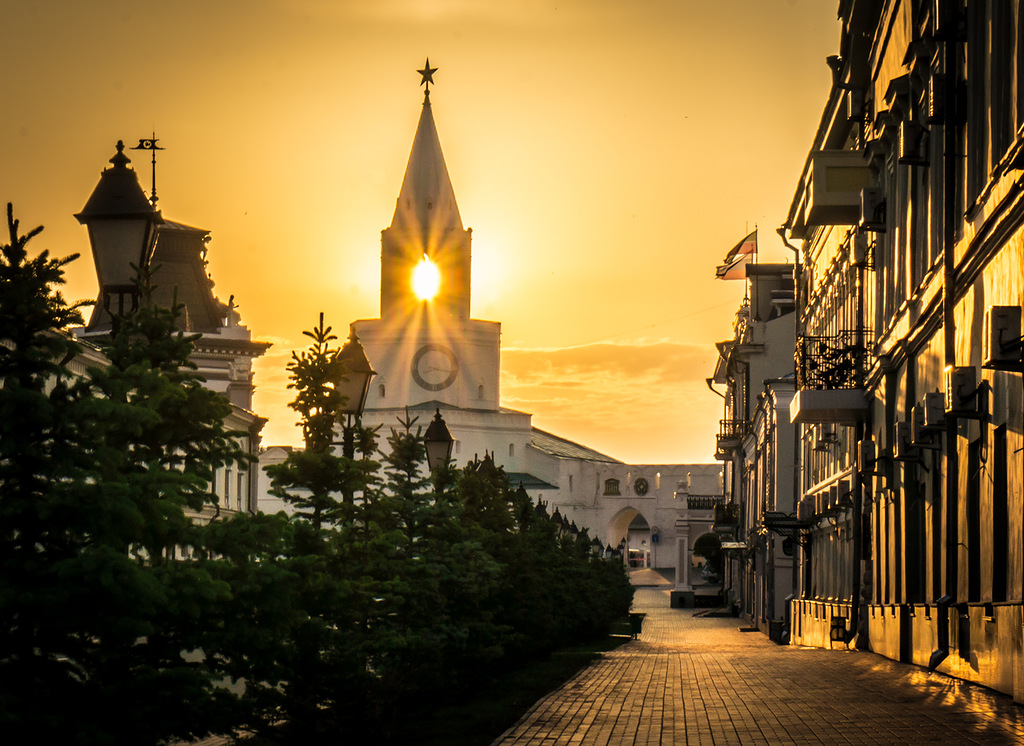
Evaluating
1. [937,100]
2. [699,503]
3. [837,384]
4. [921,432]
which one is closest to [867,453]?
[837,384]

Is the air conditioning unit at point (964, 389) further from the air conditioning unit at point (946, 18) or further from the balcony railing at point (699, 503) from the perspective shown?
the balcony railing at point (699, 503)

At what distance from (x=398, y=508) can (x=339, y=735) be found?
18.7 ft

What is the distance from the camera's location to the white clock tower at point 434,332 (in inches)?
5399

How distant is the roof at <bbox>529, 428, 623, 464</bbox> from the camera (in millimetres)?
150250

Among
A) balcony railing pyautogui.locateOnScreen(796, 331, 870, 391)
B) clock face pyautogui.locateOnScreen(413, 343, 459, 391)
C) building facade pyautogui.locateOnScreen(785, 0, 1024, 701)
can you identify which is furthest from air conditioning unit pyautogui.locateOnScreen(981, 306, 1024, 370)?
clock face pyautogui.locateOnScreen(413, 343, 459, 391)

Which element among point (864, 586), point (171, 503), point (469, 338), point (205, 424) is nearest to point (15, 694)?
point (171, 503)

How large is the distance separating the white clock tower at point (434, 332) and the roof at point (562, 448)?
5.63 metres

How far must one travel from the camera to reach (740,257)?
66188 millimetres

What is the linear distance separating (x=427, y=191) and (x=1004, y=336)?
409 ft

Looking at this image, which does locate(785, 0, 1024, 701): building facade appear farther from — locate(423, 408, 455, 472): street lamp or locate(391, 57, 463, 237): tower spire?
locate(391, 57, 463, 237): tower spire

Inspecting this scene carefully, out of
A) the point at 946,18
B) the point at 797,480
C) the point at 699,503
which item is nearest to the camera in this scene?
the point at 946,18

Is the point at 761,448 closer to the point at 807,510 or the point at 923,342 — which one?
the point at 807,510

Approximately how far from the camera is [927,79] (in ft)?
65.1

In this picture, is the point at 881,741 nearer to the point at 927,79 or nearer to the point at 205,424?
the point at 205,424
